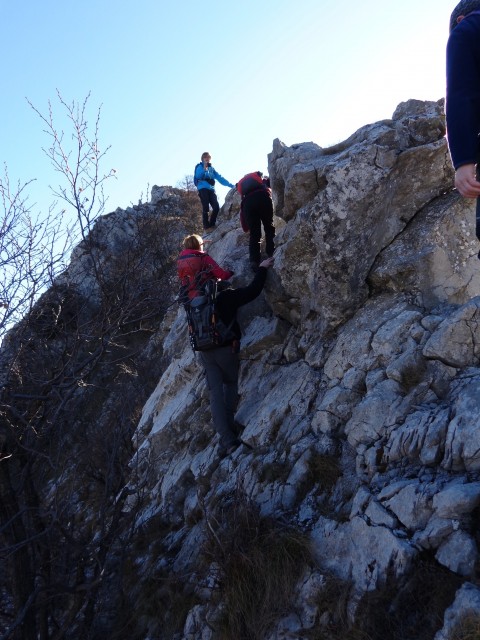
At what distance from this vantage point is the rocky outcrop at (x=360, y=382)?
3.47 m

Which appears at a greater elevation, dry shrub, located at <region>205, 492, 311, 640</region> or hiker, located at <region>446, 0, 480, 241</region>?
hiker, located at <region>446, 0, 480, 241</region>

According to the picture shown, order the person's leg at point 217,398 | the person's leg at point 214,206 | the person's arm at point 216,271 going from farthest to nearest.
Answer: the person's leg at point 214,206 < the person's arm at point 216,271 < the person's leg at point 217,398

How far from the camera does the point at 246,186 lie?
723 cm

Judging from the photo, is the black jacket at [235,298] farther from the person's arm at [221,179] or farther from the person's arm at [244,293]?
the person's arm at [221,179]

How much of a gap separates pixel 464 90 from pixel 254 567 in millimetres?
3385

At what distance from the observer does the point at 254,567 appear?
4.01m

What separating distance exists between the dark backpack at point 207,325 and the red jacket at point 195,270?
286 millimetres

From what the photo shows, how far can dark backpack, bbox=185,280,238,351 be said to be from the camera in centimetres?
608

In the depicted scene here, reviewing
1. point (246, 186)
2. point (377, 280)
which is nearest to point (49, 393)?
point (377, 280)

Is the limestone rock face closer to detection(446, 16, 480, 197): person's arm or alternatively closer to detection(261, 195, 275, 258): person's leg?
detection(261, 195, 275, 258): person's leg

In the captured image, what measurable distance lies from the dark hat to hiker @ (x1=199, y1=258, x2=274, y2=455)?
3711mm

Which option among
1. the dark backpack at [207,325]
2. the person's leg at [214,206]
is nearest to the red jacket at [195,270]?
the dark backpack at [207,325]

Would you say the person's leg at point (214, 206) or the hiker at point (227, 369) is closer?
the hiker at point (227, 369)

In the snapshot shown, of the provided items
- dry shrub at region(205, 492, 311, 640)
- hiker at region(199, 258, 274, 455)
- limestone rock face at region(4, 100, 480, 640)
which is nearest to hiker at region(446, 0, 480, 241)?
limestone rock face at region(4, 100, 480, 640)
